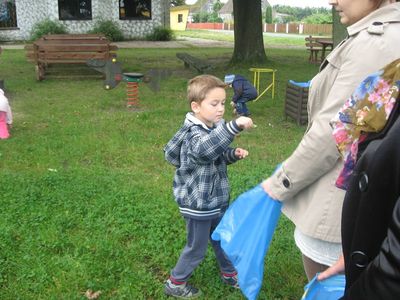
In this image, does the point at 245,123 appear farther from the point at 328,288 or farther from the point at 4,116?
the point at 4,116

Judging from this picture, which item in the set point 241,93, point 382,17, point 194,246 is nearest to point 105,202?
point 194,246

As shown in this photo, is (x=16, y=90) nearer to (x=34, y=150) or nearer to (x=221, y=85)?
(x=34, y=150)

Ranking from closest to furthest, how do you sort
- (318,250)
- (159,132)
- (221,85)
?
(318,250)
(221,85)
(159,132)

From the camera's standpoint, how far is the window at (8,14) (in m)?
25.6

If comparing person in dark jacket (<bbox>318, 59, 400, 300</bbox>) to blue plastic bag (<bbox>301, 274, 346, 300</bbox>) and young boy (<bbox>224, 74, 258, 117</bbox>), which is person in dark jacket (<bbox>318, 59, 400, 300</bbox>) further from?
young boy (<bbox>224, 74, 258, 117</bbox>)

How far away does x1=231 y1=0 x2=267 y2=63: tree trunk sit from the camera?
14.4 metres

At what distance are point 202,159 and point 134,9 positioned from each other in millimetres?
26146

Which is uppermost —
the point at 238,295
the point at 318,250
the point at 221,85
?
the point at 221,85

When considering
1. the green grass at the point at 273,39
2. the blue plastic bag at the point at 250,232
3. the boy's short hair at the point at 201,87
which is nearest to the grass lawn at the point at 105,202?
the blue plastic bag at the point at 250,232

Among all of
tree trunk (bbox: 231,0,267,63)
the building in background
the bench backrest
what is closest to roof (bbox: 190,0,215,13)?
the building in background

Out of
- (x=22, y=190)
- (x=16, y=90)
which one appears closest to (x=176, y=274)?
(x=22, y=190)

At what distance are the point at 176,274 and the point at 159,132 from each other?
4.09m

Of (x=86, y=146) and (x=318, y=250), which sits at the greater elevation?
(x=318, y=250)

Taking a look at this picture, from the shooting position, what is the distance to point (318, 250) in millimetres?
2057
